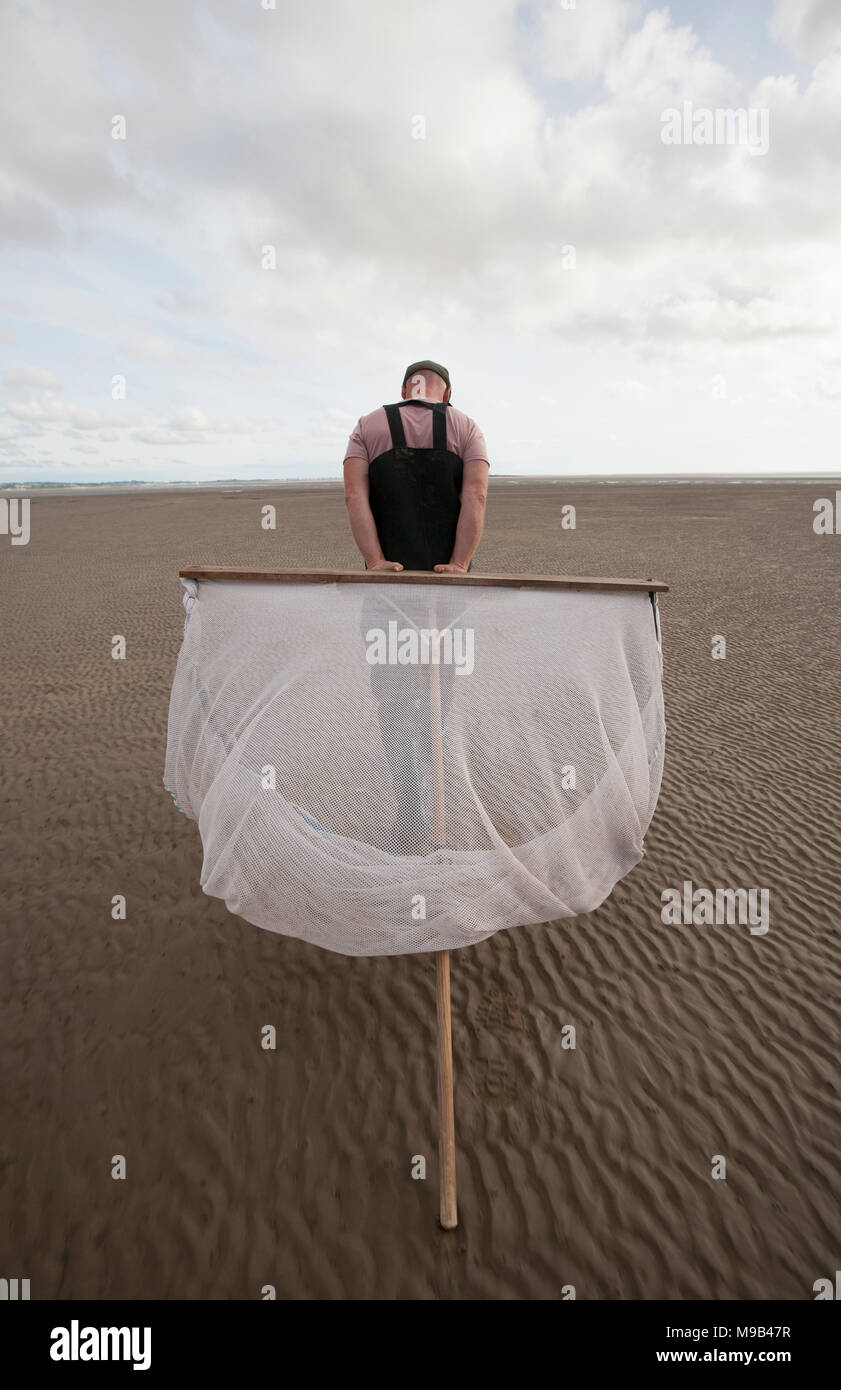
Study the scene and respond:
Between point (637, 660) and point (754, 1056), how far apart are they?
8.79 ft

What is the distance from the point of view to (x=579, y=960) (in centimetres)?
429

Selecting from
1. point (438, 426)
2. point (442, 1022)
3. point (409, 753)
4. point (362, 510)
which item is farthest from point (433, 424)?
point (442, 1022)

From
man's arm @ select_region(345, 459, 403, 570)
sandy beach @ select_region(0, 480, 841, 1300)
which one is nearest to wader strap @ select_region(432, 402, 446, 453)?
man's arm @ select_region(345, 459, 403, 570)

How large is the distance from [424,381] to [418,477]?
0.59 metres

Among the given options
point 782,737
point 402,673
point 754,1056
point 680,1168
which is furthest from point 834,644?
point 402,673

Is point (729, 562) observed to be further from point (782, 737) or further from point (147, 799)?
point (147, 799)

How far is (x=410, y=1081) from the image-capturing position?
3488mm

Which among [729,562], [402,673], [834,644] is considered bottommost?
[402,673]

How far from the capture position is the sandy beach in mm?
2793

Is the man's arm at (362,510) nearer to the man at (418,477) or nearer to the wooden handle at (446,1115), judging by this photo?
the man at (418,477)

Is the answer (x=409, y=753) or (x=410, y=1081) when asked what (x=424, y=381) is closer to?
(x=409, y=753)

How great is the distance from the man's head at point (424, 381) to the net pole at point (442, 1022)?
1.53 metres

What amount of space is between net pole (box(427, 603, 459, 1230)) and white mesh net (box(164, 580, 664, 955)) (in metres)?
0.01

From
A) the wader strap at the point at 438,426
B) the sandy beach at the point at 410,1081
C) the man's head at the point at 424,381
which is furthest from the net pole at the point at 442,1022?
the man's head at the point at 424,381
